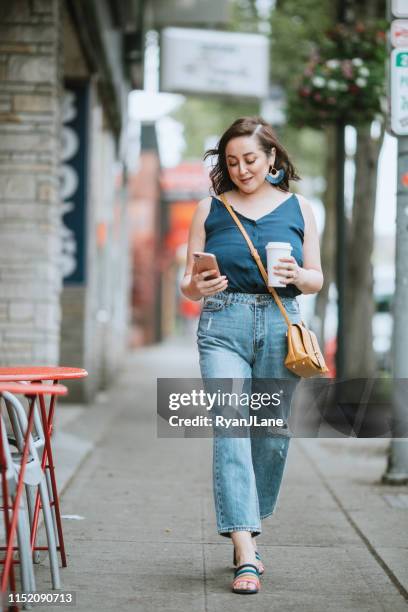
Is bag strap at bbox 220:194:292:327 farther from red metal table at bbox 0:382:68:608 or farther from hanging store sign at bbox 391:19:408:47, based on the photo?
hanging store sign at bbox 391:19:408:47

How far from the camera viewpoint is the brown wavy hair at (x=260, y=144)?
4.35 metres

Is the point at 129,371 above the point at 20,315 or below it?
below

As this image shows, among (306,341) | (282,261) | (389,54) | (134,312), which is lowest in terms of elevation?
(134,312)

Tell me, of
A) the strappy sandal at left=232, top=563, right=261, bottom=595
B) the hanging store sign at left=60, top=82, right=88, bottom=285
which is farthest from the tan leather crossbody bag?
the hanging store sign at left=60, top=82, right=88, bottom=285

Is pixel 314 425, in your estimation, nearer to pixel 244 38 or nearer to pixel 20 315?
pixel 20 315

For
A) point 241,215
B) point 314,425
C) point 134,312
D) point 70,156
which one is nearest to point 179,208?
point 134,312

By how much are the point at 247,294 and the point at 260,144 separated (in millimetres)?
627

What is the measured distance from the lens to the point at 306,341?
4.23 meters

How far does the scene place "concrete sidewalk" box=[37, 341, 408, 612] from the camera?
4.15 m

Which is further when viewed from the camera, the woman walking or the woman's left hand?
the woman walking

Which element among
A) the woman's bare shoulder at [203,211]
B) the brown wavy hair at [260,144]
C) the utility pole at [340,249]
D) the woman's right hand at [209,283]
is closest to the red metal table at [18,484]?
the woman's right hand at [209,283]

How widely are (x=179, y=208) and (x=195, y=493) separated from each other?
36.9 metres

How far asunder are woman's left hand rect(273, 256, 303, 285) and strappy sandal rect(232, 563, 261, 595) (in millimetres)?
1143

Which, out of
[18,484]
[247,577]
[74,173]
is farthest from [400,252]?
[74,173]
